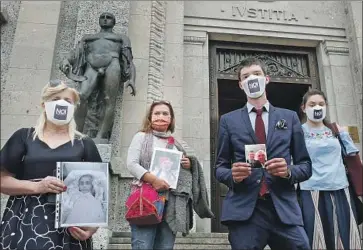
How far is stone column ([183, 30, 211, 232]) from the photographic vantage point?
27.9ft

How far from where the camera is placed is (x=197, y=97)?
348 inches

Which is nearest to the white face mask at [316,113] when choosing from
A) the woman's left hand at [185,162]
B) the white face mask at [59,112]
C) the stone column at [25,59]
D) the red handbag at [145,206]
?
the woman's left hand at [185,162]

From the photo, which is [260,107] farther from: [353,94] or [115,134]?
[353,94]

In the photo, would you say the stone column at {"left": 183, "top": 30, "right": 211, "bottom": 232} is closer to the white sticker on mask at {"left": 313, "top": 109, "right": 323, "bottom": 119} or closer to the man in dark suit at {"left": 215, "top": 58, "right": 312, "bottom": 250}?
the white sticker on mask at {"left": 313, "top": 109, "right": 323, "bottom": 119}

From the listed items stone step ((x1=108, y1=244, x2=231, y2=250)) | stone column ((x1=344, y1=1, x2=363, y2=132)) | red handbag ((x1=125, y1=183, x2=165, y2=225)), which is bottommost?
stone step ((x1=108, y1=244, x2=231, y2=250))

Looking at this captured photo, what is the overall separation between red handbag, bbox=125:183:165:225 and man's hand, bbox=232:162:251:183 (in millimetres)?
883

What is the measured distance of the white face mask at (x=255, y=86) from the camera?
Answer: 3.11 meters

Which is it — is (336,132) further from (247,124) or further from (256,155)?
(256,155)

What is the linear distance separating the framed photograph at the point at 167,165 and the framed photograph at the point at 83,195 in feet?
2.63

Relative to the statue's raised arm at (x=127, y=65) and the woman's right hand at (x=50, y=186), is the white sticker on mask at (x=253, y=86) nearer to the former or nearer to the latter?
the woman's right hand at (x=50, y=186)

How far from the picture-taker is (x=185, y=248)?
5.49m

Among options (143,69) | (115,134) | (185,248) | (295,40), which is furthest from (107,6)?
(185,248)

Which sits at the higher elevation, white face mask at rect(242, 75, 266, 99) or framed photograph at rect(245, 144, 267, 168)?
white face mask at rect(242, 75, 266, 99)

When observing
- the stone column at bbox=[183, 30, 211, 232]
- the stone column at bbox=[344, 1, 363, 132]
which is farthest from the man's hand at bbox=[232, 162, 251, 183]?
the stone column at bbox=[344, 1, 363, 132]
